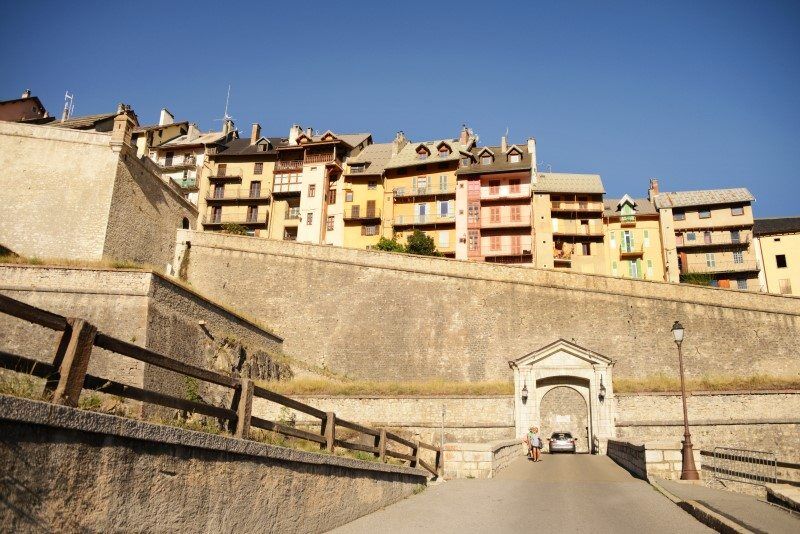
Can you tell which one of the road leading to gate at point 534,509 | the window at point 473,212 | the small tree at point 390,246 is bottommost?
the road leading to gate at point 534,509

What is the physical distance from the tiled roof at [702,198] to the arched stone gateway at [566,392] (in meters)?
31.4

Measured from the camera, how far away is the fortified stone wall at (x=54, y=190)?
28.2 meters

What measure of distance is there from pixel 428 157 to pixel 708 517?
4827cm

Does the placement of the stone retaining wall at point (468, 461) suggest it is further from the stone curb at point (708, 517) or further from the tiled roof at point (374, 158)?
the tiled roof at point (374, 158)

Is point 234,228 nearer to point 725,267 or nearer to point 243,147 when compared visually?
point 243,147

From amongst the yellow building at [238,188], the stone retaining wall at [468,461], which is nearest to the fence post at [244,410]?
the stone retaining wall at [468,461]

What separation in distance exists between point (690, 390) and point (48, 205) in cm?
3269

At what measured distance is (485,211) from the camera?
53.1 m

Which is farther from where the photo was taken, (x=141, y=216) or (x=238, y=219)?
(x=238, y=219)

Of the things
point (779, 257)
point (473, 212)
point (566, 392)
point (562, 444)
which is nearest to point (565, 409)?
point (566, 392)

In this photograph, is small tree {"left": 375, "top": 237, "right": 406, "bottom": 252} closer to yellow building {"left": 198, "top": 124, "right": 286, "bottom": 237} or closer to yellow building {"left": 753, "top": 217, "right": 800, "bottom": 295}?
yellow building {"left": 198, "top": 124, "right": 286, "bottom": 237}


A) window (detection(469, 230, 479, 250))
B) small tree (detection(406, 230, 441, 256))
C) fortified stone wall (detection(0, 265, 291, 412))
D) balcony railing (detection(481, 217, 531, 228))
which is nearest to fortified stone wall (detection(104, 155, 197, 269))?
fortified stone wall (detection(0, 265, 291, 412))

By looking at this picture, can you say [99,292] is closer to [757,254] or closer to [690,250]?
[690,250]

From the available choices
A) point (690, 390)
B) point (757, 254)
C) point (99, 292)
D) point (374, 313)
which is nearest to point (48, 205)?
point (99, 292)
